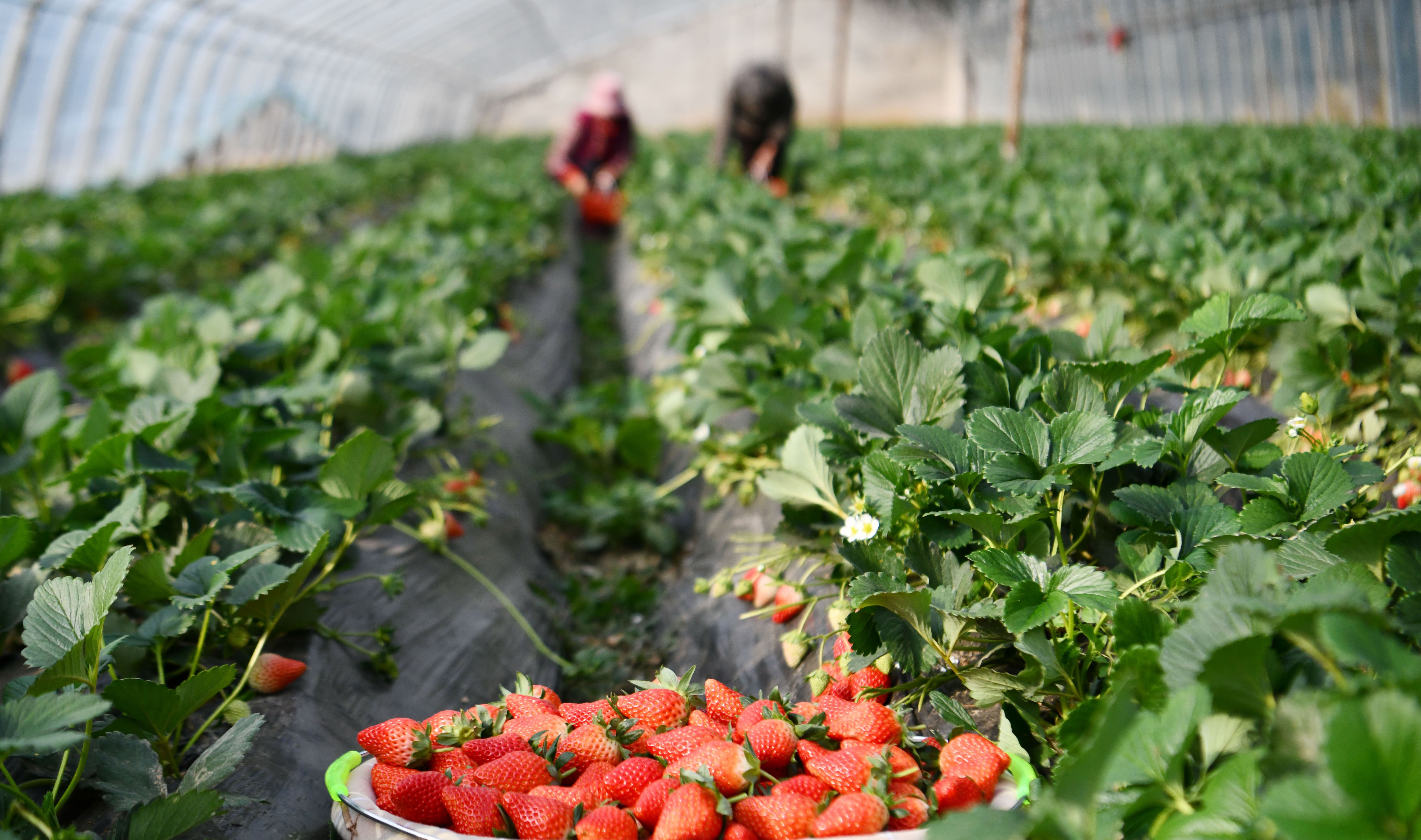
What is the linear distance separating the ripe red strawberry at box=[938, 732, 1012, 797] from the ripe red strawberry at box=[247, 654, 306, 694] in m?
1.18

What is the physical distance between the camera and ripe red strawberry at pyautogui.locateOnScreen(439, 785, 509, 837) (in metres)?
1.12

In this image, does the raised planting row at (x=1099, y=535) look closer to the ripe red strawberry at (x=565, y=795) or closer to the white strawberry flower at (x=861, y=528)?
the white strawberry flower at (x=861, y=528)

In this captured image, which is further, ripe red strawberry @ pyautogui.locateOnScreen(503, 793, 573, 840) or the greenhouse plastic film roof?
the greenhouse plastic film roof

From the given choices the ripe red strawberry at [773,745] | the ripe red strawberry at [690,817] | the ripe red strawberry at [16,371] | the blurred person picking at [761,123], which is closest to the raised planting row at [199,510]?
the ripe red strawberry at [690,817]

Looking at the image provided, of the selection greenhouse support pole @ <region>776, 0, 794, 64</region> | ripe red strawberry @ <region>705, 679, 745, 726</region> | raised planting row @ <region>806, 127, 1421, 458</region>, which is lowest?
ripe red strawberry @ <region>705, 679, 745, 726</region>

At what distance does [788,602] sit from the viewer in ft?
5.91

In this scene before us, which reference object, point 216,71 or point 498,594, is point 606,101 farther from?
point 216,71

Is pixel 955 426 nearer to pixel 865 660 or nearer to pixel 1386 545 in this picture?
pixel 865 660

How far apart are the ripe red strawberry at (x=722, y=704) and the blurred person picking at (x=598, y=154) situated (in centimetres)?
770

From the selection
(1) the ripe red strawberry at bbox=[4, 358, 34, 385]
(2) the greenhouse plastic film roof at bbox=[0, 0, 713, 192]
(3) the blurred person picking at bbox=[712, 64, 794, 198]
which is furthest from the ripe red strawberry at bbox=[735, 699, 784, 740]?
(2) the greenhouse plastic film roof at bbox=[0, 0, 713, 192]

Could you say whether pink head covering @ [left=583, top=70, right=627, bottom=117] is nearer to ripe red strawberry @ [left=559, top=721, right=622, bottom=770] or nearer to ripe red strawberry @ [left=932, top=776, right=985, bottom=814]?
ripe red strawberry @ [left=559, top=721, right=622, bottom=770]

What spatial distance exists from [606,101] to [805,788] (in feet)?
28.3

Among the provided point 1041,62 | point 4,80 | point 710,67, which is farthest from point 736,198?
point 710,67

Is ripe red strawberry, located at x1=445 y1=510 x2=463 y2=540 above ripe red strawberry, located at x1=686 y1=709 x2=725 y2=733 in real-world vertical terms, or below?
below
